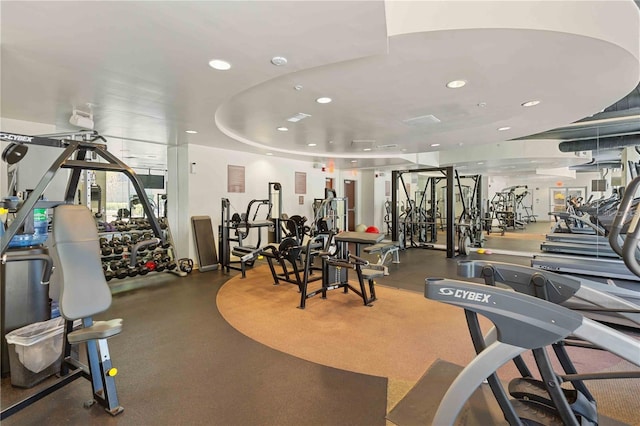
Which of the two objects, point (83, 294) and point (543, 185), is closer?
point (83, 294)

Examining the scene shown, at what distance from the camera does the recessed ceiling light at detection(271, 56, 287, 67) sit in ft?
8.18

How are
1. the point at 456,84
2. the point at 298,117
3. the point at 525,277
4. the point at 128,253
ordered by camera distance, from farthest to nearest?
the point at 128,253, the point at 298,117, the point at 456,84, the point at 525,277

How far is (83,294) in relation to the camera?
79.0 inches

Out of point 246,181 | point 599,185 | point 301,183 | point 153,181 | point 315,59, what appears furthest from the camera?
point 301,183

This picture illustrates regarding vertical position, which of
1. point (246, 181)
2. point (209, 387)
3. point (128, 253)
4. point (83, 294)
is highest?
point (246, 181)

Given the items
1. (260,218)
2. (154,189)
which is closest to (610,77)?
(260,218)

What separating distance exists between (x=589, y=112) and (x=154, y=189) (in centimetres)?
784

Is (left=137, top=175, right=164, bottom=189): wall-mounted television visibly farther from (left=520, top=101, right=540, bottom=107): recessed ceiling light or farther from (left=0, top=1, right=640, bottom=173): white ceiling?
(left=520, top=101, right=540, bottom=107): recessed ceiling light

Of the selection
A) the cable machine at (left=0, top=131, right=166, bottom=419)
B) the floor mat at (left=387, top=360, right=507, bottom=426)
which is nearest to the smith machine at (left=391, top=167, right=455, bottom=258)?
the floor mat at (left=387, top=360, right=507, bottom=426)

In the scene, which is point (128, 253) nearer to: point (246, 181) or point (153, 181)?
point (153, 181)

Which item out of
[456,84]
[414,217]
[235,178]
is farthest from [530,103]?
[235,178]

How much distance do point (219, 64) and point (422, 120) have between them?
329cm

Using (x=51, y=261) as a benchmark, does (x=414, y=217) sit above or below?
above

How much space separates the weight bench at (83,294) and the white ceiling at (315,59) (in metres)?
1.31
